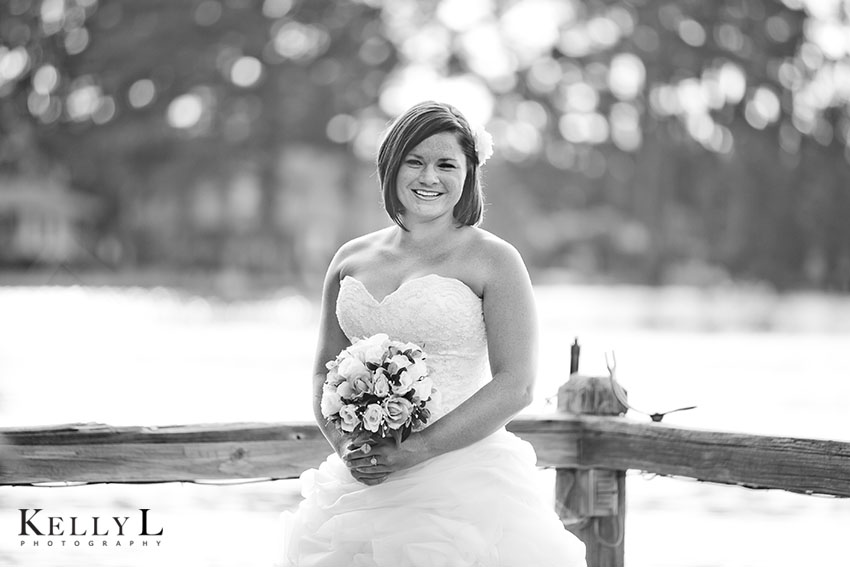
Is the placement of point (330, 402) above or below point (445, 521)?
above

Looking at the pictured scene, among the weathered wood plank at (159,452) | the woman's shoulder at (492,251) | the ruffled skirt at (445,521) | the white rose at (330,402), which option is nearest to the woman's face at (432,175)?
the woman's shoulder at (492,251)

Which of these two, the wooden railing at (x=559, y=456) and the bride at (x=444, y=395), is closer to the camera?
the bride at (x=444, y=395)

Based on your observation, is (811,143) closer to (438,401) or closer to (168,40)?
(168,40)

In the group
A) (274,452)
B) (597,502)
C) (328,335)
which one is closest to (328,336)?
(328,335)

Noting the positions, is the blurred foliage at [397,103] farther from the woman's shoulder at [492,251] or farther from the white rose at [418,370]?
the white rose at [418,370]

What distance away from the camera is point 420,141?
3.19 metres

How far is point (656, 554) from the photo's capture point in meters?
6.77

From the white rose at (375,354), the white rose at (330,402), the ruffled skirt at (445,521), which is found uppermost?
the white rose at (375,354)

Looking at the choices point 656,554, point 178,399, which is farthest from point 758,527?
point 178,399

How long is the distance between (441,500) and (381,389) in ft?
1.27

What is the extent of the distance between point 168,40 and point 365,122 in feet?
30.3

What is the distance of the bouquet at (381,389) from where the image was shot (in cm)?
296

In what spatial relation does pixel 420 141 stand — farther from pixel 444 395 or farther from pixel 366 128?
A: pixel 366 128

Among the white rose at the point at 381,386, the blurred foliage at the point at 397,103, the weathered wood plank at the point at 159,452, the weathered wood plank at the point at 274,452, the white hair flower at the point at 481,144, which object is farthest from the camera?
the blurred foliage at the point at 397,103
